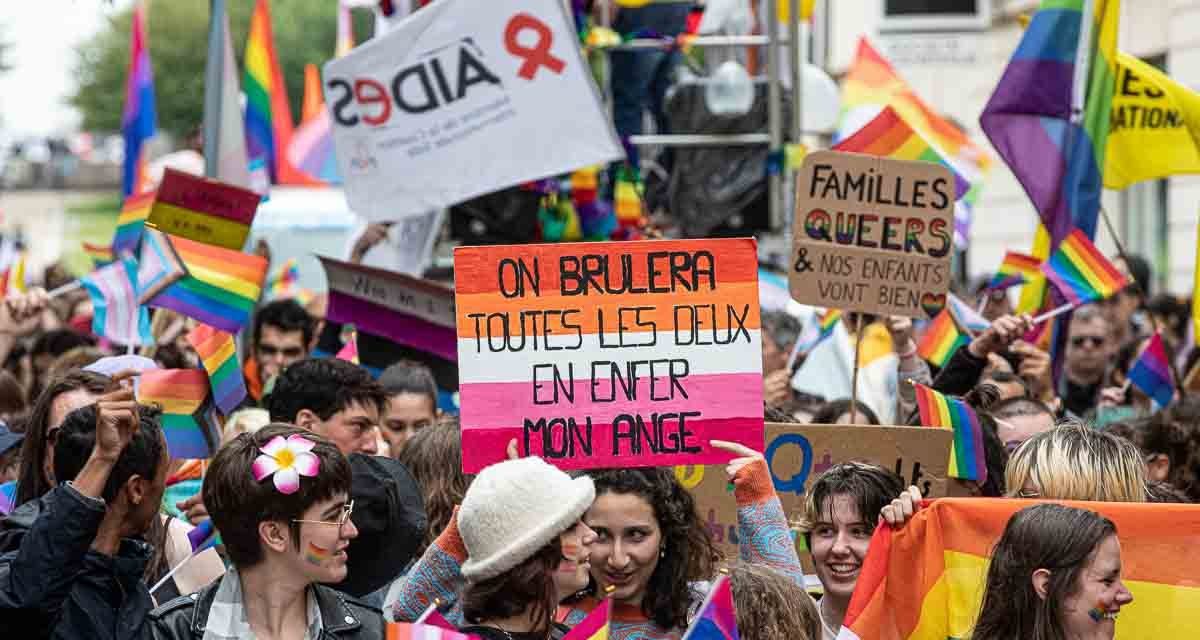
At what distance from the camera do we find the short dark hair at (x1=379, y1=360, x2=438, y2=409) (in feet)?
24.2

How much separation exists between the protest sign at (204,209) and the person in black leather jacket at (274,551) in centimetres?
379

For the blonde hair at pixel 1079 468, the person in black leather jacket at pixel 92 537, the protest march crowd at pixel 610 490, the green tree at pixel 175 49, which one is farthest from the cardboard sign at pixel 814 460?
the green tree at pixel 175 49

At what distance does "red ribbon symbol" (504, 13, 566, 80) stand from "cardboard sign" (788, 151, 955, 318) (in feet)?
7.24

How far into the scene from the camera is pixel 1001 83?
29.0 ft

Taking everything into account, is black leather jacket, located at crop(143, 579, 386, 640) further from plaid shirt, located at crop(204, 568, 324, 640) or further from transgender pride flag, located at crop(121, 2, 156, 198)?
transgender pride flag, located at crop(121, 2, 156, 198)

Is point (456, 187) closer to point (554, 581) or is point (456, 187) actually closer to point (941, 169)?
point (941, 169)

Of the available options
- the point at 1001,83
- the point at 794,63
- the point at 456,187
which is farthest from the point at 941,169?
the point at 794,63

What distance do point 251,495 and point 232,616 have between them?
236mm

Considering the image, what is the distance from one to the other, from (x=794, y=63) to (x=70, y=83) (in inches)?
2463

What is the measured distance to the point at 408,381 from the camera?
7410 mm

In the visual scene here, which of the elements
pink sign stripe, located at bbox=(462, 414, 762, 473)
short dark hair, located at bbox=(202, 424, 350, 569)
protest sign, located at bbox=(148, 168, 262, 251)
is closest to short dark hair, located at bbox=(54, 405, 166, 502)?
short dark hair, located at bbox=(202, 424, 350, 569)

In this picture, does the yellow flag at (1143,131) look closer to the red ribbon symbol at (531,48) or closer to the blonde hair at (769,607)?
the red ribbon symbol at (531,48)

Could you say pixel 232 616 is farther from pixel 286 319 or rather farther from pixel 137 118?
pixel 137 118

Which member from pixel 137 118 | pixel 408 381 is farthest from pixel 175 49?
pixel 408 381
